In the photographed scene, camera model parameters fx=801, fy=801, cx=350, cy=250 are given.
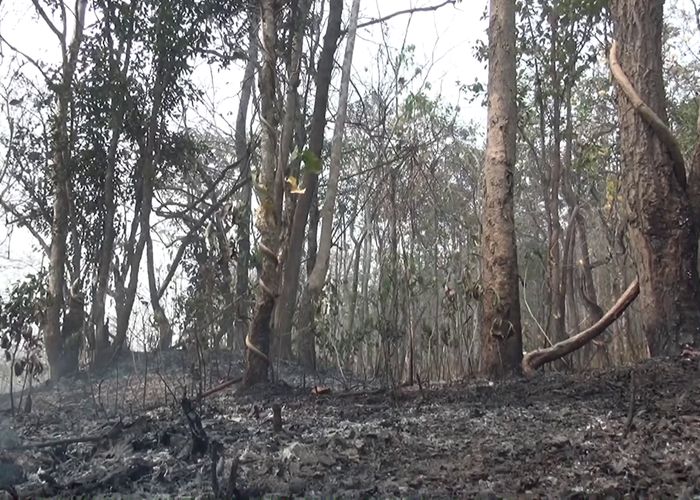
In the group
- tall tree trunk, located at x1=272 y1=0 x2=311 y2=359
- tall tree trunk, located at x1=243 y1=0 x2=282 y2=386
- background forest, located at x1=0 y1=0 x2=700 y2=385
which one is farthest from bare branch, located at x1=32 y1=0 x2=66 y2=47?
tall tree trunk, located at x1=243 y1=0 x2=282 y2=386

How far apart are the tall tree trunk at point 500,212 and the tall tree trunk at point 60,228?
258 inches

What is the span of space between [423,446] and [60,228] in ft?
28.3

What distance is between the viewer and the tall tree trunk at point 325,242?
8.00 meters

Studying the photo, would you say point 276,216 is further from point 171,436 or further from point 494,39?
point 494,39

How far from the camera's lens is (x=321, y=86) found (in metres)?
10.2

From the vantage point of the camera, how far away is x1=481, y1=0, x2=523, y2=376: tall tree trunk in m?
5.74

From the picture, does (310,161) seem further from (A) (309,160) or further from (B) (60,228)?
(B) (60,228)

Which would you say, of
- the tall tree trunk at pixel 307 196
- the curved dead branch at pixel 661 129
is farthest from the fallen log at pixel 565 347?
the tall tree trunk at pixel 307 196

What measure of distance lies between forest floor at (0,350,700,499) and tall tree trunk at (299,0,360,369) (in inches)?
108

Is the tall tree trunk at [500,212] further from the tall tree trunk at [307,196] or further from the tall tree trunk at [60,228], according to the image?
the tall tree trunk at [60,228]

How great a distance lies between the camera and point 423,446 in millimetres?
3617

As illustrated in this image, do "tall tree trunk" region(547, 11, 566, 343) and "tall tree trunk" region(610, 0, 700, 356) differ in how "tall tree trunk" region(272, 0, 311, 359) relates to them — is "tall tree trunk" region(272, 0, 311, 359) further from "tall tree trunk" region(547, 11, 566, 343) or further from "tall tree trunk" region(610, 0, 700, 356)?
"tall tree trunk" region(547, 11, 566, 343)

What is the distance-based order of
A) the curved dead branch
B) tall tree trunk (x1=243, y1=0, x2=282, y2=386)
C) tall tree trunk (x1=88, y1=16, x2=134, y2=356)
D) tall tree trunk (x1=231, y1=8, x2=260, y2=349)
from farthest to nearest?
tall tree trunk (x1=88, y1=16, x2=134, y2=356), tall tree trunk (x1=231, y1=8, x2=260, y2=349), tall tree trunk (x1=243, y1=0, x2=282, y2=386), the curved dead branch

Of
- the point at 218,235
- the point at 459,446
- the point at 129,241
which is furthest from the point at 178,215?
the point at 459,446
